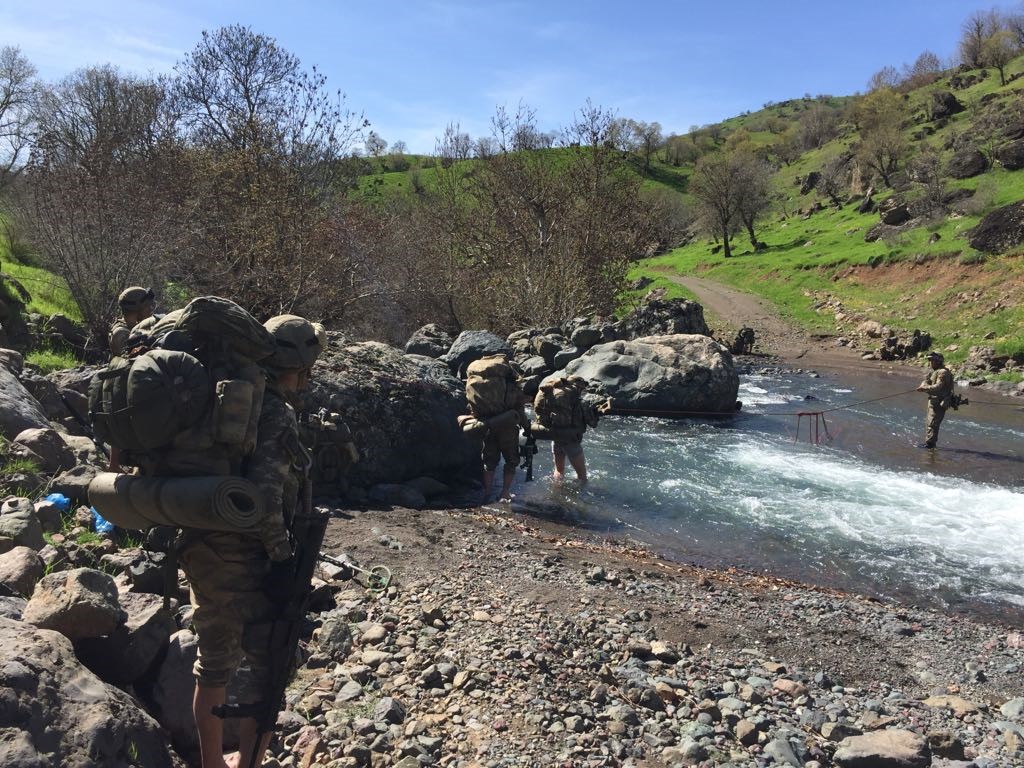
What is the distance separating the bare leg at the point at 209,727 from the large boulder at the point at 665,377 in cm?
1393

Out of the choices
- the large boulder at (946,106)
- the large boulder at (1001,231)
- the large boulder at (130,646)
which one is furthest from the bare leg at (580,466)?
the large boulder at (946,106)

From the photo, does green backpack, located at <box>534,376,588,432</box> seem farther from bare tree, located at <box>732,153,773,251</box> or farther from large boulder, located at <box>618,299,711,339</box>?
bare tree, located at <box>732,153,773,251</box>

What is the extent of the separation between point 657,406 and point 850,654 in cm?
1111

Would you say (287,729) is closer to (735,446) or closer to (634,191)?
(735,446)

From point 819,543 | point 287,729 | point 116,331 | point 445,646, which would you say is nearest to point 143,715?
point 287,729

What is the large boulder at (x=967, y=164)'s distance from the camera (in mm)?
39594

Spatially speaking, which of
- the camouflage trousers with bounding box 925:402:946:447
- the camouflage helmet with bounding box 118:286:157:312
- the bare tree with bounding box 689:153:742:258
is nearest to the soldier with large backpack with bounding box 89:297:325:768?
the camouflage helmet with bounding box 118:286:157:312

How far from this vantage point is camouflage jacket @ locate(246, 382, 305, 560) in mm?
3219

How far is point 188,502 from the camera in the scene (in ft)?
9.88

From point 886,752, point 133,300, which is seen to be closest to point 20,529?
point 133,300

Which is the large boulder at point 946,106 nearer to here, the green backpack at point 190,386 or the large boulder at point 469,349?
the large boulder at point 469,349

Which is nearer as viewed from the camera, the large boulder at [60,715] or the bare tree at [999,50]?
the large boulder at [60,715]

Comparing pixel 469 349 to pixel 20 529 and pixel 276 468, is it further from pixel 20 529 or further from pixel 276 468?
pixel 276 468

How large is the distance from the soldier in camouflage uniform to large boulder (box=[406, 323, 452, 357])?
45.6 ft
